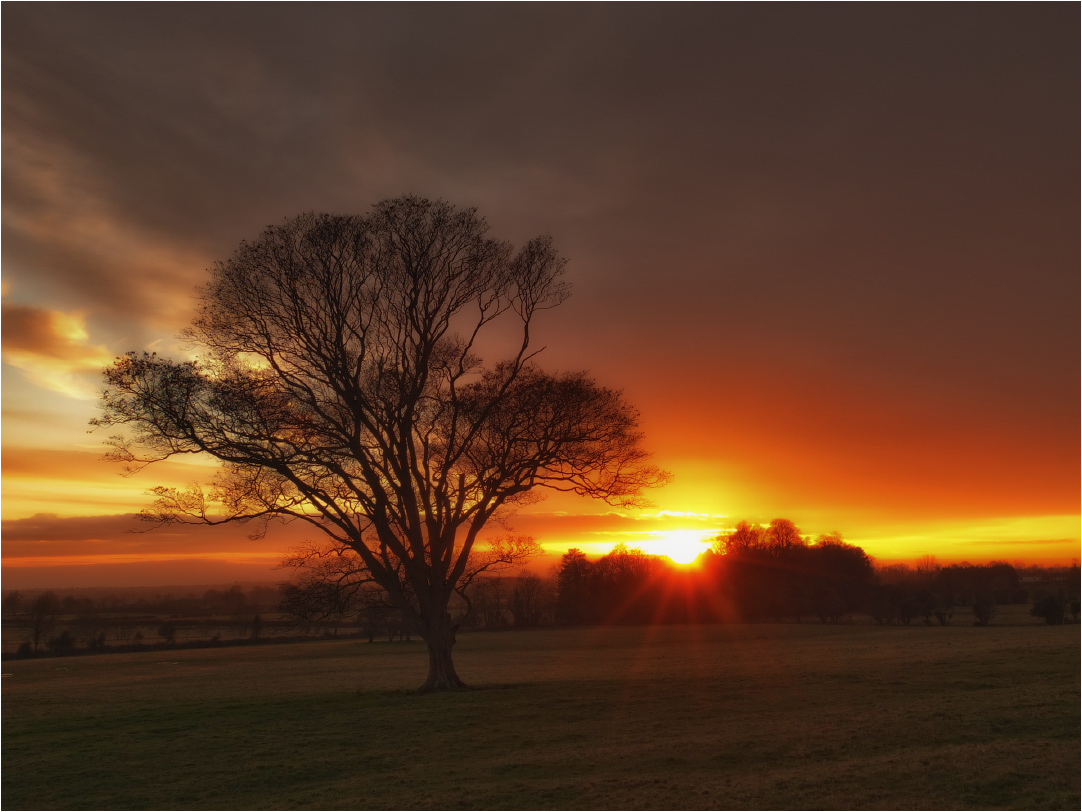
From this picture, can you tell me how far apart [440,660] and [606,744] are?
1159 centimetres

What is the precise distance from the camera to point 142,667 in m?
63.6

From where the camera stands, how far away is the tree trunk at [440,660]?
25938 mm

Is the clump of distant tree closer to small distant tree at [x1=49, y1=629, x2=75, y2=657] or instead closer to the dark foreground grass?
the dark foreground grass

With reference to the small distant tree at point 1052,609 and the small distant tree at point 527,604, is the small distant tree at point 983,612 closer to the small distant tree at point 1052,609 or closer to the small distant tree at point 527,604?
the small distant tree at point 1052,609

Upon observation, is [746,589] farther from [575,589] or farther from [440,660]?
[440,660]

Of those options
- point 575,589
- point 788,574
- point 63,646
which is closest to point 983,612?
point 788,574

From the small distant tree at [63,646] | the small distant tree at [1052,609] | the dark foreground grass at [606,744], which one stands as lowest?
the small distant tree at [63,646]

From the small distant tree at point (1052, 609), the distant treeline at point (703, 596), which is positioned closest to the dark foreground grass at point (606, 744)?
the small distant tree at point (1052, 609)

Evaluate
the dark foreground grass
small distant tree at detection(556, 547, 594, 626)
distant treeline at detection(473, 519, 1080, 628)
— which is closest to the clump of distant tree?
distant treeline at detection(473, 519, 1080, 628)

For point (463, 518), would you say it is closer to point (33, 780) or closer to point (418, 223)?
point (418, 223)

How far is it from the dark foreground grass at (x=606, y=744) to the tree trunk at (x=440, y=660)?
145 centimetres

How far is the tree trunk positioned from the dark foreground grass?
4.74ft

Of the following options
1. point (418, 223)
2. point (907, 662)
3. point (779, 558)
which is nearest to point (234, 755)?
point (418, 223)

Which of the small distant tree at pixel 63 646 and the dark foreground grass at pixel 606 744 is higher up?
the dark foreground grass at pixel 606 744
